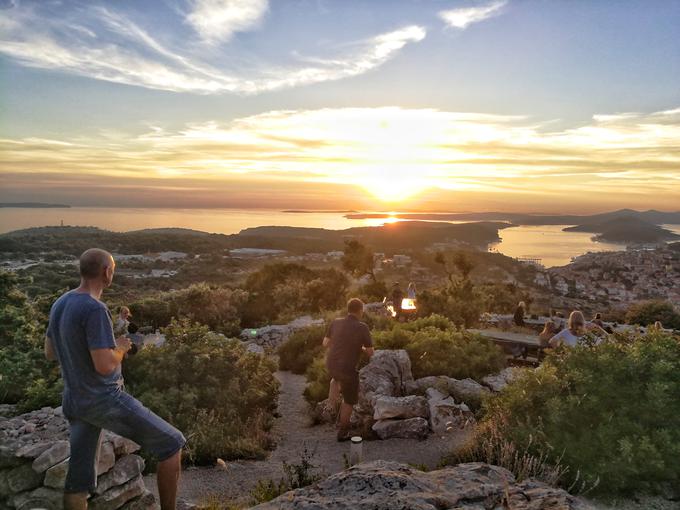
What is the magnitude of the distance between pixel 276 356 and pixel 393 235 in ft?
234

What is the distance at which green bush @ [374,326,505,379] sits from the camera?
9.34 meters

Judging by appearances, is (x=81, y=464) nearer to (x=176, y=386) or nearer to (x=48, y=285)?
(x=176, y=386)

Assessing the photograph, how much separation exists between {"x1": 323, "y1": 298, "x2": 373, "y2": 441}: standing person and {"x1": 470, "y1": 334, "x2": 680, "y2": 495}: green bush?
2.25m

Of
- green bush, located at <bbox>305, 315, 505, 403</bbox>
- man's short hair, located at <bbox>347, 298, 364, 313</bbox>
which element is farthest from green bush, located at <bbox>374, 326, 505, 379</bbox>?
man's short hair, located at <bbox>347, 298, 364, 313</bbox>

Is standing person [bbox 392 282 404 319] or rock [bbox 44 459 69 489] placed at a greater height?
rock [bbox 44 459 69 489]

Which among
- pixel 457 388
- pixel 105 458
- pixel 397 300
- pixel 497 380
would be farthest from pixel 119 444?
pixel 397 300

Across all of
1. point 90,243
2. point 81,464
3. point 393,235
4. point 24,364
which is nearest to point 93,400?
point 81,464

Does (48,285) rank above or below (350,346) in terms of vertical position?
below

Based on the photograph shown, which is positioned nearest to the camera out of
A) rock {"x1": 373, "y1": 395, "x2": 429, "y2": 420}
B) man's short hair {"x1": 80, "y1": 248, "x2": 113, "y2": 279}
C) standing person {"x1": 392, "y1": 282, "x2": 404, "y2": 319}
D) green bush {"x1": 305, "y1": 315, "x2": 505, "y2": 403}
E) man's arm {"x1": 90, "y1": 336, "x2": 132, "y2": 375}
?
man's arm {"x1": 90, "y1": 336, "x2": 132, "y2": 375}

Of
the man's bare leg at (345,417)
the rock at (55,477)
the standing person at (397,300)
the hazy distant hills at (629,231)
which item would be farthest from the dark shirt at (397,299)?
the hazy distant hills at (629,231)

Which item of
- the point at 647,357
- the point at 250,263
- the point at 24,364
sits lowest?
the point at 250,263

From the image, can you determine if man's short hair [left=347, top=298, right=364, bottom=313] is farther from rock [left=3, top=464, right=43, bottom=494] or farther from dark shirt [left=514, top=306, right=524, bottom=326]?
dark shirt [left=514, top=306, right=524, bottom=326]

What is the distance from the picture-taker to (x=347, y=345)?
22.7 feet

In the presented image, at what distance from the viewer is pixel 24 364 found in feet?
26.9
